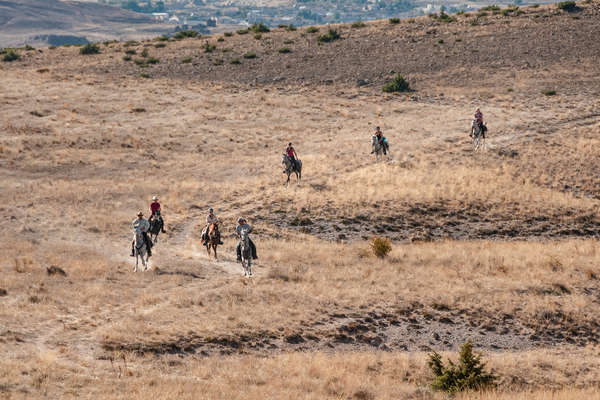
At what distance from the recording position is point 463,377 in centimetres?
1773

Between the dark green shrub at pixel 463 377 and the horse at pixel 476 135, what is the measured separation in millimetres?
30106

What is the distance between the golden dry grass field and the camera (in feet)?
62.2

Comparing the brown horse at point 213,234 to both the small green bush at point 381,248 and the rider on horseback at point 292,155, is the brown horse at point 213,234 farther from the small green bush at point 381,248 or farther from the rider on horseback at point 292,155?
the rider on horseback at point 292,155

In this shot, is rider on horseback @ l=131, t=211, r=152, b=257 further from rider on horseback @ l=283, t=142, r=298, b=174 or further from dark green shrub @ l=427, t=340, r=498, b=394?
rider on horseback @ l=283, t=142, r=298, b=174

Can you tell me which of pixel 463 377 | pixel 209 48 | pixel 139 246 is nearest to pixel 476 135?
pixel 139 246

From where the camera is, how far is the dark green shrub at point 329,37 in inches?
3366

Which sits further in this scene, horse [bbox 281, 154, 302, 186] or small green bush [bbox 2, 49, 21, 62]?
small green bush [bbox 2, 49, 21, 62]

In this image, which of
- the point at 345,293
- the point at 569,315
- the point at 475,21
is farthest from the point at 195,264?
the point at 475,21

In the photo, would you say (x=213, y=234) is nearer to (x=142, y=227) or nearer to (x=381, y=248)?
(x=142, y=227)

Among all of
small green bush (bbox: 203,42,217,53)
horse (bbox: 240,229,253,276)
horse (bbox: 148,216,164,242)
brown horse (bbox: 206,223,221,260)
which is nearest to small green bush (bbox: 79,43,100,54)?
small green bush (bbox: 203,42,217,53)

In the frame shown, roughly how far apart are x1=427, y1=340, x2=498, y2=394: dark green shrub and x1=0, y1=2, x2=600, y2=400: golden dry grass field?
1.46 feet

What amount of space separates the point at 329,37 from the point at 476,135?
4442cm

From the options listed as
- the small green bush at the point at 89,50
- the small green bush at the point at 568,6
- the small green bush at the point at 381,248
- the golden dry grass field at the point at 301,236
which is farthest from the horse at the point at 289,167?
the small green bush at the point at 568,6

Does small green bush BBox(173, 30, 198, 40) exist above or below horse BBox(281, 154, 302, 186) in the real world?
above
